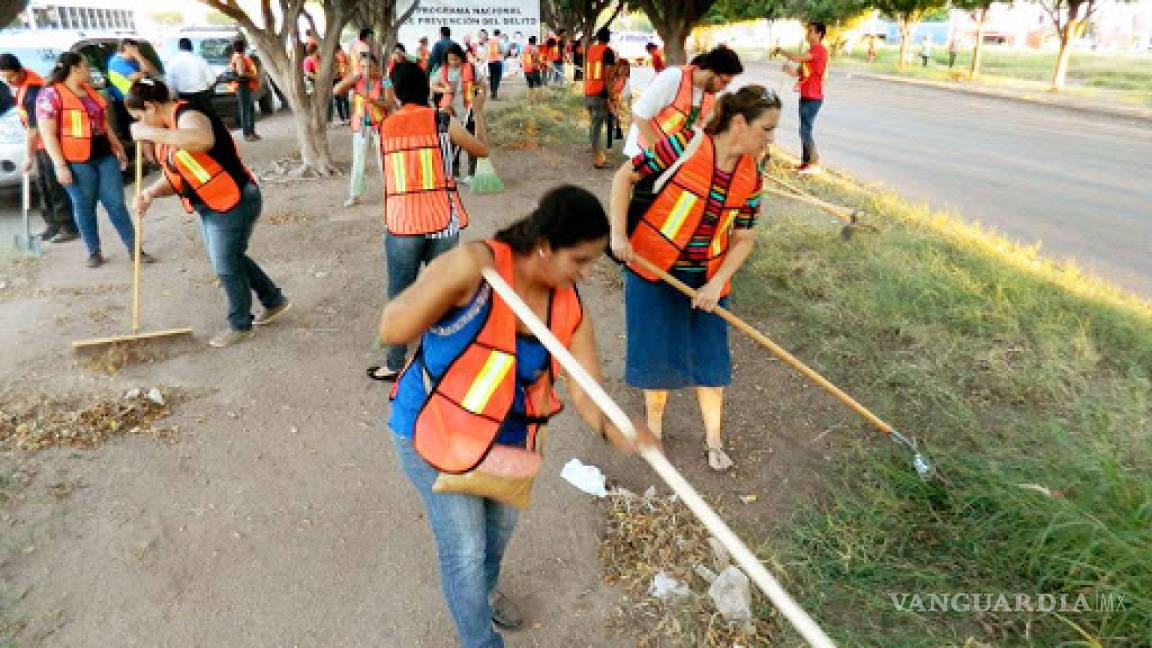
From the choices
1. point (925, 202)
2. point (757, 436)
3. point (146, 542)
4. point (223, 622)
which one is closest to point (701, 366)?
point (757, 436)

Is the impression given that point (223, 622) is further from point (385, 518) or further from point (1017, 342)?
point (1017, 342)

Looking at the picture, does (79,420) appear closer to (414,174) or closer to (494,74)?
(414,174)

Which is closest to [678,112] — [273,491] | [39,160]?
[273,491]

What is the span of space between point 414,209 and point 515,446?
7.05 feet

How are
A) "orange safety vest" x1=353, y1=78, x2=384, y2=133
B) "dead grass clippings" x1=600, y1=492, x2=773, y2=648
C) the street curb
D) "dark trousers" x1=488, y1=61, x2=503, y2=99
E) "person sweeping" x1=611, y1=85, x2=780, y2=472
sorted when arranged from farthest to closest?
"dark trousers" x1=488, y1=61, x2=503, y2=99 → the street curb → "orange safety vest" x1=353, y1=78, x2=384, y2=133 → "person sweeping" x1=611, y1=85, x2=780, y2=472 → "dead grass clippings" x1=600, y1=492, x2=773, y2=648

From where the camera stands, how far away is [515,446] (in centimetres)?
197

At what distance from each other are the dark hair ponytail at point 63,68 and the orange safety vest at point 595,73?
241 inches

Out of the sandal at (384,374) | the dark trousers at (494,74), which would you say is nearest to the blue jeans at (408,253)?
the sandal at (384,374)

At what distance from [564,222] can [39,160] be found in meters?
7.29

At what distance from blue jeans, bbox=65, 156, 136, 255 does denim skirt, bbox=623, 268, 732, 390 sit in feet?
15.9

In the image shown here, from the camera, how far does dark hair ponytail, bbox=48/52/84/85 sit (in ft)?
18.3

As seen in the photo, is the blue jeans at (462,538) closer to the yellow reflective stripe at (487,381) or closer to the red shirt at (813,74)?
the yellow reflective stripe at (487,381)

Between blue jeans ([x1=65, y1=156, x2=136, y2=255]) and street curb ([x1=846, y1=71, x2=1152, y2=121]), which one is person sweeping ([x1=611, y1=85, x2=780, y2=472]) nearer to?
blue jeans ([x1=65, y1=156, x2=136, y2=255])

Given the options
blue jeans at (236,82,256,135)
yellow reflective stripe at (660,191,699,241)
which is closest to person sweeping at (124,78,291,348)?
yellow reflective stripe at (660,191,699,241)
